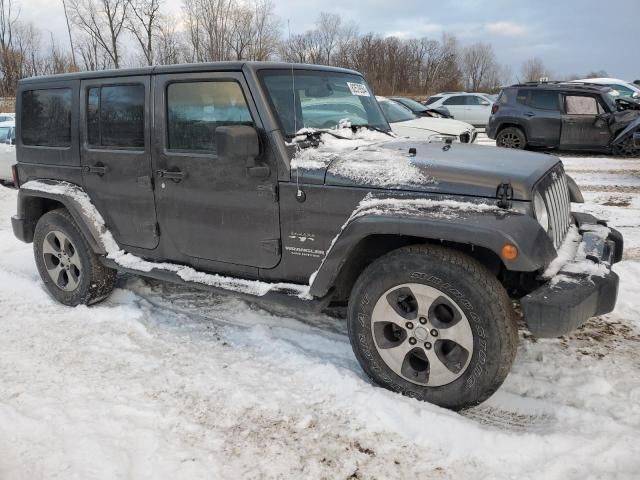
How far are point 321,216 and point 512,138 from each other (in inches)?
429

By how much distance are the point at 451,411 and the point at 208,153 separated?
7.09ft

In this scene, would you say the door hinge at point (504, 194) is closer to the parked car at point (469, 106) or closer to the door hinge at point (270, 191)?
the door hinge at point (270, 191)

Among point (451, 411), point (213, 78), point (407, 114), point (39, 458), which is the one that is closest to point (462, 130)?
point (407, 114)

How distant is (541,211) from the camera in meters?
2.85

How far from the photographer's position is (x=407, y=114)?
10602 mm

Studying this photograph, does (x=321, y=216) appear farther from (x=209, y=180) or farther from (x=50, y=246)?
(x=50, y=246)

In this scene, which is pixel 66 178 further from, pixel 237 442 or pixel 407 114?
pixel 407 114

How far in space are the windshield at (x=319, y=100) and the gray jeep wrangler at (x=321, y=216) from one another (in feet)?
0.05

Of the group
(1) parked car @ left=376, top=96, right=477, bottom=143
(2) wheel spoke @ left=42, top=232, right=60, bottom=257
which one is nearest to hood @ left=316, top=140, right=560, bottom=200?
(2) wheel spoke @ left=42, top=232, right=60, bottom=257

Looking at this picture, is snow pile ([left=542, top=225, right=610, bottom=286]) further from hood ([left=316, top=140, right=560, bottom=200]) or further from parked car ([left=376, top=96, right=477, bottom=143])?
parked car ([left=376, top=96, right=477, bottom=143])

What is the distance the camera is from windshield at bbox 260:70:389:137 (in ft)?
11.2

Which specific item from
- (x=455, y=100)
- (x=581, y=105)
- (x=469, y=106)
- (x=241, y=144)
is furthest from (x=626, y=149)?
(x=241, y=144)

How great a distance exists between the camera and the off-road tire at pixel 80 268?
4.40 m

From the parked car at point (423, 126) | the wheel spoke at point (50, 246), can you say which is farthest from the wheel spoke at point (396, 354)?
the parked car at point (423, 126)
